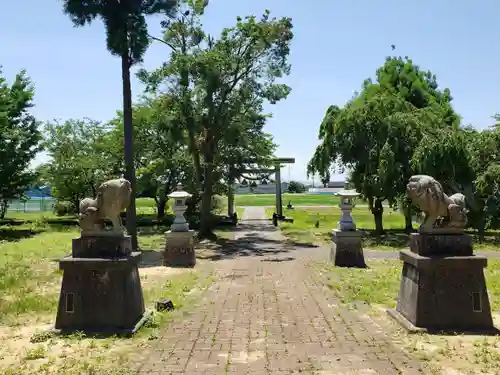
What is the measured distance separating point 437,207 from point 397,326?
5.72 ft

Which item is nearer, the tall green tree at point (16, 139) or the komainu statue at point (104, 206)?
the komainu statue at point (104, 206)

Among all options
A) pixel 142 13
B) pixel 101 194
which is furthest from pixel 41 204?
pixel 101 194

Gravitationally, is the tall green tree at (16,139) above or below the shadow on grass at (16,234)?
above

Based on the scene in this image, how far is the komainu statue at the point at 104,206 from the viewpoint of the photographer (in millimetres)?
6770

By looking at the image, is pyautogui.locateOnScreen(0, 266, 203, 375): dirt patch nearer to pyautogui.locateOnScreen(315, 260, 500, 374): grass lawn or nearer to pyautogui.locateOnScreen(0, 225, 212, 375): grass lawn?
pyautogui.locateOnScreen(0, 225, 212, 375): grass lawn

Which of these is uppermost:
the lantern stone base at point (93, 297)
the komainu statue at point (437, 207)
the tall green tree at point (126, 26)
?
the tall green tree at point (126, 26)

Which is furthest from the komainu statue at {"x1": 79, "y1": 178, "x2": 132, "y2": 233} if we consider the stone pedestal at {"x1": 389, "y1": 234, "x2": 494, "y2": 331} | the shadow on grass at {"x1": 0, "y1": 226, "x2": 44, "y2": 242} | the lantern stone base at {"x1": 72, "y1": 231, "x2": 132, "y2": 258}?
the shadow on grass at {"x1": 0, "y1": 226, "x2": 44, "y2": 242}

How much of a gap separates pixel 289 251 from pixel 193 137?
6.55 metres

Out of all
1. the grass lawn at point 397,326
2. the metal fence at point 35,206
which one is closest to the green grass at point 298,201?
the metal fence at point 35,206

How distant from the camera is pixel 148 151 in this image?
27.6 m

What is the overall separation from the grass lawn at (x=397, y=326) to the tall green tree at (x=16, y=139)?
1821cm

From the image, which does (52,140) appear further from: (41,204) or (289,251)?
(289,251)

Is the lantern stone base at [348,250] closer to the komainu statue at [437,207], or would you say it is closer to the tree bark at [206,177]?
the komainu statue at [437,207]

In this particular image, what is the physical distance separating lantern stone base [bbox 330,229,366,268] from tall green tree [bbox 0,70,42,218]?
16871 mm
